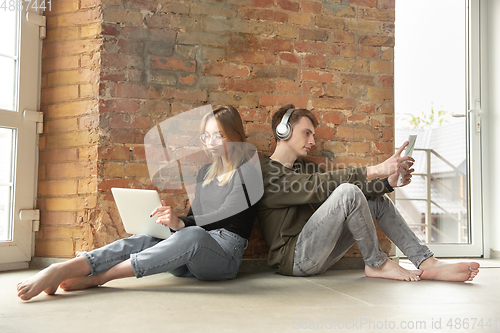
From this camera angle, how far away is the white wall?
123 inches

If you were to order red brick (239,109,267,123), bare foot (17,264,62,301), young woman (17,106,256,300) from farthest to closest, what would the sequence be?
red brick (239,109,267,123) → young woman (17,106,256,300) → bare foot (17,264,62,301)

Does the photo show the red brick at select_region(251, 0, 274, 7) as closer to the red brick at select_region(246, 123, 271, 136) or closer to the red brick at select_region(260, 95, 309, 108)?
the red brick at select_region(260, 95, 309, 108)

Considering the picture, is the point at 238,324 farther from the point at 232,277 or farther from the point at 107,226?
the point at 107,226

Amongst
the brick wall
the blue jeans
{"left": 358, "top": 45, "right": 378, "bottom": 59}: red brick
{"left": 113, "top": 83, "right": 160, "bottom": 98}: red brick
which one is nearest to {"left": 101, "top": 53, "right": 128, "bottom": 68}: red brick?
the brick wall

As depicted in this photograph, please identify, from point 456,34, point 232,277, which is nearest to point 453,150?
point 456,34

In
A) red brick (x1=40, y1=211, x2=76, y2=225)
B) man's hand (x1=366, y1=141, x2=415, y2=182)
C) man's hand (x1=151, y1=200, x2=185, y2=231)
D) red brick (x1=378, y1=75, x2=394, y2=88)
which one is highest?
red brick (x1=378, y1=75, x2=394, y2=88)

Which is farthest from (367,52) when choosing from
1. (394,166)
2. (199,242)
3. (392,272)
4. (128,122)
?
(199,242)

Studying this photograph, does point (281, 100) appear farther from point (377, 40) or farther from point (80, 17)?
point (80, 17)

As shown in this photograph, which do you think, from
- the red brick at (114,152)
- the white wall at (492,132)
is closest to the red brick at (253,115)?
the red brick at (114,152)

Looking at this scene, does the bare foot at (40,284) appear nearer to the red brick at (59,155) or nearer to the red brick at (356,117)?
the red brick at (59,155)

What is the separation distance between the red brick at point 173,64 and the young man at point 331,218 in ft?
2.21

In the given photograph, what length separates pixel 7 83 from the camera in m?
2.37

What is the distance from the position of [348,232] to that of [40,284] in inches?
59.8

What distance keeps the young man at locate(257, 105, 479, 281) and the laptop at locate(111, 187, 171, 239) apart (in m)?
0.66
